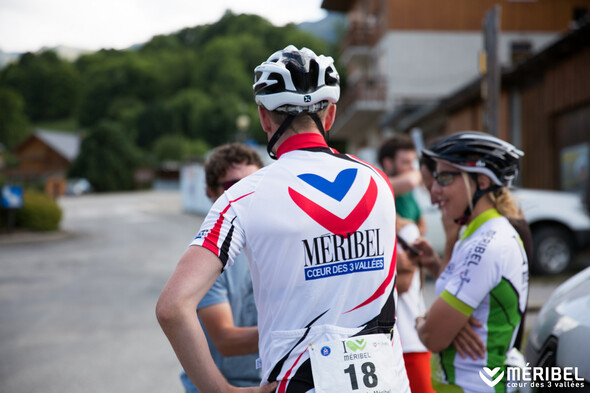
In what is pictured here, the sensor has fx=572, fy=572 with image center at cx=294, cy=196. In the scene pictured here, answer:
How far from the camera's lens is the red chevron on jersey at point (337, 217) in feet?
5.64

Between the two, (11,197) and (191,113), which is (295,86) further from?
(191,113)

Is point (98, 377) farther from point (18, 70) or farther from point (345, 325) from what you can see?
point (18, 70)

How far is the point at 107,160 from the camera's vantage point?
70938 millimetres

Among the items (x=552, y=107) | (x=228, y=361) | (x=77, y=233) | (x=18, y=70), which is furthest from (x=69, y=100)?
(x=228, y=361)

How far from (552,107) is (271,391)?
1419 cm

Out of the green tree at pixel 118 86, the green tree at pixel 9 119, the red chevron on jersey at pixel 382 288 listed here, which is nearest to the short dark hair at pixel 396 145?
the red chevron on jersey at pixel 382 288

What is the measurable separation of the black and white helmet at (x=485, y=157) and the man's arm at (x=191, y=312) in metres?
1.43

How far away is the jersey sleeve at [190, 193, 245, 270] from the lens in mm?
1651

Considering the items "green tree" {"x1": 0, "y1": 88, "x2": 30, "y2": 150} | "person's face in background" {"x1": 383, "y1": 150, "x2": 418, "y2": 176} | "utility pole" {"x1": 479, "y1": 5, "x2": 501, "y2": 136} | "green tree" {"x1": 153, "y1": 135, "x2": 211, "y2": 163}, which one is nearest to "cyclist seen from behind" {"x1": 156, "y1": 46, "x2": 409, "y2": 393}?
"person's face in background" {"x1": 383, "y1": 150, "x2": 418, "y2": 176}

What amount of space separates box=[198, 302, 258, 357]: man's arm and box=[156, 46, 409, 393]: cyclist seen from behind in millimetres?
766

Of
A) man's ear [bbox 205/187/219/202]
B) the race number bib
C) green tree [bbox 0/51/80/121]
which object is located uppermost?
green tree [bbox 0/51/80/121]

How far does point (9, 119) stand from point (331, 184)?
11009 centimetres

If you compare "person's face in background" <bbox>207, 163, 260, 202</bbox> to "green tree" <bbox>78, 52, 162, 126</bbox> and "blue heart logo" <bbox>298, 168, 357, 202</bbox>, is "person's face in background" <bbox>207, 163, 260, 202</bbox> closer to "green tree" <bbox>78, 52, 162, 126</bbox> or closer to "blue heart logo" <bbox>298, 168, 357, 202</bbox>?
"blue heart logo" <bbox>298, 168, 357, 202</bbox>

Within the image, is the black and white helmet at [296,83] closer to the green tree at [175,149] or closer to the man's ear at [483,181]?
the man's ear at [483,181]
